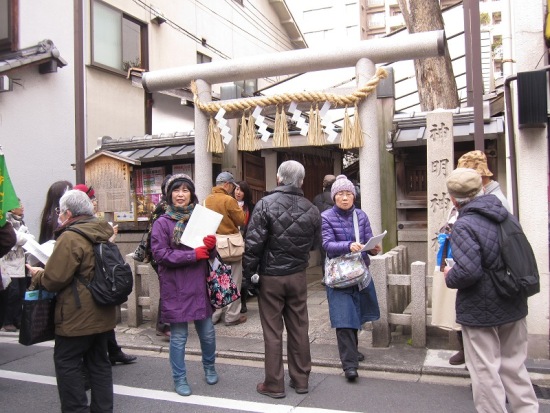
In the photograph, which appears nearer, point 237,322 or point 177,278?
point 177,278

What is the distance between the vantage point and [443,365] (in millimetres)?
5293

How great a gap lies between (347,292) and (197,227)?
168 cm

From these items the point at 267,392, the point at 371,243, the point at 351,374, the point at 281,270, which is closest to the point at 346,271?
the point at 371,243

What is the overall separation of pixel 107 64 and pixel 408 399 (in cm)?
1091

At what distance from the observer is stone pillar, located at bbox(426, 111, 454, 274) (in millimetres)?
6504

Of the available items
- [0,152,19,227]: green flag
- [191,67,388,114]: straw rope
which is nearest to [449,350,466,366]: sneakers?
[191,67,388,114]: straw rope

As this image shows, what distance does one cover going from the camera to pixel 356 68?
22.3 feet

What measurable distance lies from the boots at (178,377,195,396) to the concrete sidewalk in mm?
1143

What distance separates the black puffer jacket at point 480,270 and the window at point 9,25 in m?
10.3

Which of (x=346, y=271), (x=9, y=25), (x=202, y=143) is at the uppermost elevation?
(x=9, y=25)

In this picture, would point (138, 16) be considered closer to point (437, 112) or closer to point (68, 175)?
point (68, 175)

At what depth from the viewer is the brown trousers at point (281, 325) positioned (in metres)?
4.74

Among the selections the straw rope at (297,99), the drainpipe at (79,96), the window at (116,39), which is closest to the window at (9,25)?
the window at (116,39)

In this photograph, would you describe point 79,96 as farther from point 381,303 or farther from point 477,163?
point 477,163
